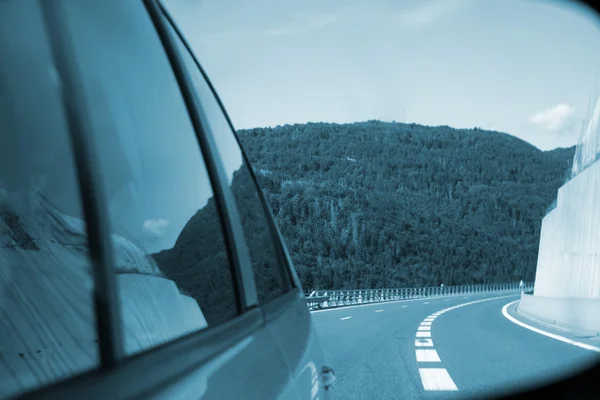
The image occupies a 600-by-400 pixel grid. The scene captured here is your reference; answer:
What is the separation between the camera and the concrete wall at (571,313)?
54.7 feet

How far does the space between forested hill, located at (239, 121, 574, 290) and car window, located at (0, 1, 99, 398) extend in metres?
67.3

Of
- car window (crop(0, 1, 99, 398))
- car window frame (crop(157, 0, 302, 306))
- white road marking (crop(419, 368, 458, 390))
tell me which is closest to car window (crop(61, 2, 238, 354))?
car window (crop(0, 1, 99, 398))

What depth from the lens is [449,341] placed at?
1578cm

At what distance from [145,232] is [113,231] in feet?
0.96

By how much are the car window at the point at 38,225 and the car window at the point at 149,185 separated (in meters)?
0.12

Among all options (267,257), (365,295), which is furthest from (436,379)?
(365,295)

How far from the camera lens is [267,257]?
3.44 meters

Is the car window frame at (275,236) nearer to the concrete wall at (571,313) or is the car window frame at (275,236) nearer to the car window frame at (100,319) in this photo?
the car window frame at (100,319)

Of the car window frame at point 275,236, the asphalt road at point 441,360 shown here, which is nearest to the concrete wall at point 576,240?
the asphalt road at point 441,360

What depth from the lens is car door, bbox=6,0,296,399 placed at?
1.30 meters

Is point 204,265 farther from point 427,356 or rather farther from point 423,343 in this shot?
point 423,343

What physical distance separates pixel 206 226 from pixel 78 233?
1077 mm

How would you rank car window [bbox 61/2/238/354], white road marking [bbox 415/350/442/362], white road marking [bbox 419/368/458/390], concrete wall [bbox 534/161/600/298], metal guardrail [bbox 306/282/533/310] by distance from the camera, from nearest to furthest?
car window [bbox 61/2/238/354] < white road marking [bbox 419/368/458/390] < white road marking [bbox 415/350/442/362] < concrete wall [bbox 534/161/600/298] < metal guardrail [bbox 306/282/533/310]

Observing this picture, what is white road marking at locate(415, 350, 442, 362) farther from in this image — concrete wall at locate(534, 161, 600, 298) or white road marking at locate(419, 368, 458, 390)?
concrete wall at locate(534, 161, 600, 298)
